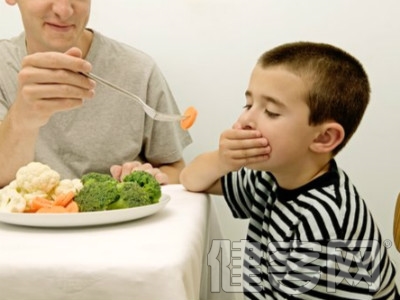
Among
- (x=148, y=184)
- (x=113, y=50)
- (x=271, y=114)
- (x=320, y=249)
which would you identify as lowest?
(x=320, y=249)

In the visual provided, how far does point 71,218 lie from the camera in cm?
71

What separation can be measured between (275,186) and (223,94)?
0.63m

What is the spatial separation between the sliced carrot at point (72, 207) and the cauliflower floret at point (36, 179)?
6cm

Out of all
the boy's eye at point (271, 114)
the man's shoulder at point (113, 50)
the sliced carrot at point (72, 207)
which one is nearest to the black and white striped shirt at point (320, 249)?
the boy's eye at point (271, 114)

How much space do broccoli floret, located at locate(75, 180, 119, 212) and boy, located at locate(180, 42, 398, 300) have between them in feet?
0.88

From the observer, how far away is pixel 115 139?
1.34 metres

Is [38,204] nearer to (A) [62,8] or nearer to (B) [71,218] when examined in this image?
(B) [71,218]

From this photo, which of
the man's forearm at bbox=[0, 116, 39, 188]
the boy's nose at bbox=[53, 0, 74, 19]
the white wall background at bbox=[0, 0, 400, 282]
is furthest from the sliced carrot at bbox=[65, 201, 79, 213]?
the white wall background at bbox=[0, 0, 400, 282]

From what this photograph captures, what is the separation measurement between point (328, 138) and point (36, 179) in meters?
0.52

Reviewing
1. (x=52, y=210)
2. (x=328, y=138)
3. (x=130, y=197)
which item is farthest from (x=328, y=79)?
(x=52, y=210)

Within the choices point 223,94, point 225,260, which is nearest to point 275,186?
point 225,260

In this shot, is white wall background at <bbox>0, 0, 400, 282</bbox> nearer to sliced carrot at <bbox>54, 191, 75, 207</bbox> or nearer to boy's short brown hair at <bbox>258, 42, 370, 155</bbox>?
boy's short brown hair at <bbox>258, 42, 370, 155</bbox>

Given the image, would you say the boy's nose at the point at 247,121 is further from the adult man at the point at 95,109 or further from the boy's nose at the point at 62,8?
the boy's nose at the point at 62,8

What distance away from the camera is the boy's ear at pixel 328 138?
3.17 ft
